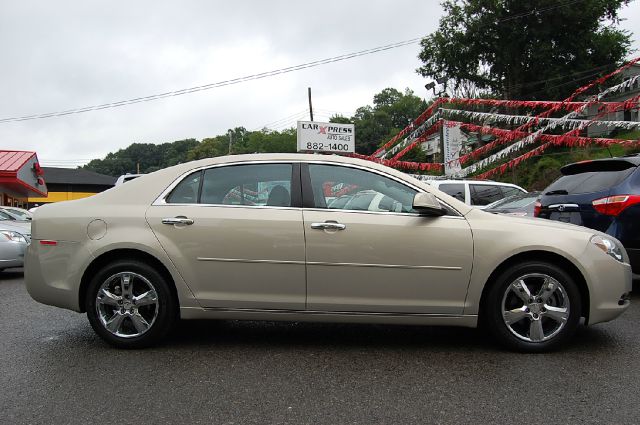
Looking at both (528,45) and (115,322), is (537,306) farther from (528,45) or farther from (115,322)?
(528,45)

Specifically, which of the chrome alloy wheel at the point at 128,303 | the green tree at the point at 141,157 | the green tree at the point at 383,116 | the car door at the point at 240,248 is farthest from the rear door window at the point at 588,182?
the green tree at the point at 141,157

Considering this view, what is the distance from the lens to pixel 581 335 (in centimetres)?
451

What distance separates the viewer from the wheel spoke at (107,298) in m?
4.12

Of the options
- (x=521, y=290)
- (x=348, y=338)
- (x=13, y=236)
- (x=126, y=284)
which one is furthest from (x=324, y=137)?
(x=521, y=290)

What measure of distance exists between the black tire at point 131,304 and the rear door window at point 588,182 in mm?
4759

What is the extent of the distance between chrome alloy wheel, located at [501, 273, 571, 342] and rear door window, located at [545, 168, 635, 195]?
7.87 ft

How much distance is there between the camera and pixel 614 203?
221 inches

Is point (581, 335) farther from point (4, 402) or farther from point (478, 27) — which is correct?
point (478, 27)

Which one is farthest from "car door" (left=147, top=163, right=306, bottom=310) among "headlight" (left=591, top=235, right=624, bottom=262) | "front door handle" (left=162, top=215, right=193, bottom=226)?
"headlight" (left=591, top=235, right=624, bottom=262)

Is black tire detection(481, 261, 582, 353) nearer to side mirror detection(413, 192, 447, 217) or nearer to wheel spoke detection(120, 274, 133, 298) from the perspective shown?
side mirror detection(413, 192, 447, 217)

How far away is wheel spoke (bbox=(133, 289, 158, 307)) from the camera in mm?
4098

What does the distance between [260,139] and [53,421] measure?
8242 centimetres

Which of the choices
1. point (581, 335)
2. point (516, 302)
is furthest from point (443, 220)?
point (581, 335)

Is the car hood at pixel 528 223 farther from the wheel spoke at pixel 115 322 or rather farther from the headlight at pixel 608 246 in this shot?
the wheel spoke at pixel 115 322
